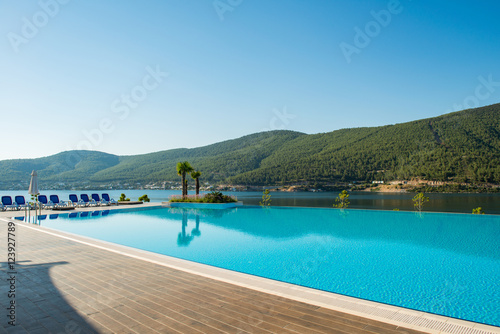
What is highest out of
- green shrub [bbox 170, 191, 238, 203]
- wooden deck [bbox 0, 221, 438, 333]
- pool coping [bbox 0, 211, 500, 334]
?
green shrub [bbox 170, 191, 238, 203]

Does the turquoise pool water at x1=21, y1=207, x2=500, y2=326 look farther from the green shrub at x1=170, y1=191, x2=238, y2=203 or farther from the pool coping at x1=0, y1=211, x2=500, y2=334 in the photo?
the green shrub at x1=170, y1=191, x2=238, y2=203

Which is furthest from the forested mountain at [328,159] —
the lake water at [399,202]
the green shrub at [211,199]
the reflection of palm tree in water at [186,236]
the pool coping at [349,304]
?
the pool coping at [349,304]

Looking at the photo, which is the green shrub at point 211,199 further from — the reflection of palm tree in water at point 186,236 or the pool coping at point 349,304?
the pool coping at point 349,304

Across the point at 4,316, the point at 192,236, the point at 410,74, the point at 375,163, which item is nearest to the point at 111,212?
the point at 192,236

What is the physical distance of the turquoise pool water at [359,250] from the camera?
4.42 metres

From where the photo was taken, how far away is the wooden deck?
2.52 m

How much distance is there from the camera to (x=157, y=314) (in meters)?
2.81

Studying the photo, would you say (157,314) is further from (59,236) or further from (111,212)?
(111,212)

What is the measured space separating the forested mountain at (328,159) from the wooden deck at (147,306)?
55.4 metres

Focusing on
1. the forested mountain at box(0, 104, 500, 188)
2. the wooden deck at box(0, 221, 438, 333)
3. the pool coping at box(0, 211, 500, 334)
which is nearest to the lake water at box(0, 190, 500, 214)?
the forested mountain at box(0, 104, 500, 188)

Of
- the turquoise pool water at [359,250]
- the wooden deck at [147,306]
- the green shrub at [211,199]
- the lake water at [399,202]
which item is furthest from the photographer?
the lake water at [399,202]

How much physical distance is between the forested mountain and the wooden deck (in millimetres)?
55362

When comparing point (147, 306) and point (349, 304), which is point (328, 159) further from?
point (147, 306)

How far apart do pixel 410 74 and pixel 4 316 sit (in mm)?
22682
